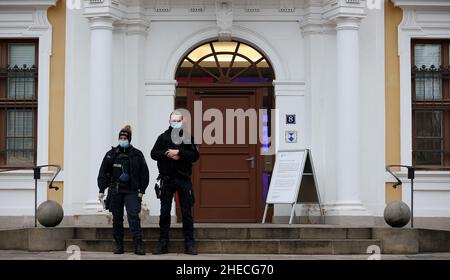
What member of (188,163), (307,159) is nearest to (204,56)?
(307,159)

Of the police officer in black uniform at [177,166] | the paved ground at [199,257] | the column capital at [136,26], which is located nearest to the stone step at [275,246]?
the paved ground at [199,257]

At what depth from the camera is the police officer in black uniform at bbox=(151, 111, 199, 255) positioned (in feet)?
45.6

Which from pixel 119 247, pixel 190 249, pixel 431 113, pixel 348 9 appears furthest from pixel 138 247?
pixel 431 113

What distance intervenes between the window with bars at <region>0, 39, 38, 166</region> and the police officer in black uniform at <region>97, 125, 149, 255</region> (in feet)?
13.5

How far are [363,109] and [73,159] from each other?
A: 493cm

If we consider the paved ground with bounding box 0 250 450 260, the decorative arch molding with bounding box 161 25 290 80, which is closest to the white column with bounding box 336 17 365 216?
the decorative arch molding with bounding box 161 25 290 80

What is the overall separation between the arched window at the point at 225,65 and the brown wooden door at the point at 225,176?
279mm

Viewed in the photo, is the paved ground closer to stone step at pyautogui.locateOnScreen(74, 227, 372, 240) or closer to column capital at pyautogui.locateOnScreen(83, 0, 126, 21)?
stone step at pyautogui.locateOnScreen(74, 227, 372, 240)

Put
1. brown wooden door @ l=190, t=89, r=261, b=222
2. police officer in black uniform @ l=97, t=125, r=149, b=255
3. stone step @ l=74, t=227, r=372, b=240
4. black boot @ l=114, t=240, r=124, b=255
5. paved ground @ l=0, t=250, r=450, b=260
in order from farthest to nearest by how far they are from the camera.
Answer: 1. brown wooden door @ l=190, t=89, r=261, b=222
2. stone step @ l=74, t=227, r=372, b=240
3. black boot @ l=114, t=240, r=124, b=255
4. police officer in black uniform @ l=97, t=125, r=149, b=255
5. paved ground @ l=0, t=250, r=450, b=260

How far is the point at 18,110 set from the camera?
58.9 feet

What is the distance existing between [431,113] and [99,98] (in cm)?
567

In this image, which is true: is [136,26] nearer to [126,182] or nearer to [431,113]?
[126,182]

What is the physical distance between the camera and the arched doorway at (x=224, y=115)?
1789 cm
